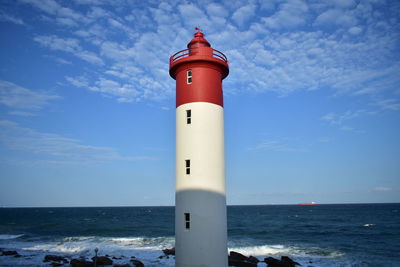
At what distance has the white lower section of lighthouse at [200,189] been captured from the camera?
10523mm

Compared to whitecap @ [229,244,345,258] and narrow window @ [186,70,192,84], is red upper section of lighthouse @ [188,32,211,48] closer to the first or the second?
narrow window @ [186,70,192,84]

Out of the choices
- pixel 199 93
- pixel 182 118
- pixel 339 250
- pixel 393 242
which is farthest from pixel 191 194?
pixel 393 242

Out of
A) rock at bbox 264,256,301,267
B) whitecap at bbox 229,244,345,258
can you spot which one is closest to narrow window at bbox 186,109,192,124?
rock at bbox 264,256,301,267

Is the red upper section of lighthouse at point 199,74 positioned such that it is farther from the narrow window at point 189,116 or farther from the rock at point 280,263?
the rock at point 280,263

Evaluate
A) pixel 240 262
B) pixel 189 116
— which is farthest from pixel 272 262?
pixel 189 116

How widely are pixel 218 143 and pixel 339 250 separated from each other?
25.1 meters

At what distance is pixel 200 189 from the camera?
10781mm

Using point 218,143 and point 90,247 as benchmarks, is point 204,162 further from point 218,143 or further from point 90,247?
point 90,247

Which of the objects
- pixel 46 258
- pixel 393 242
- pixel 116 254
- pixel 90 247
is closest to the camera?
pixel 46 258

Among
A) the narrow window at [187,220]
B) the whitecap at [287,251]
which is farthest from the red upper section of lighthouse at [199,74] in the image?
the whitecap at [287,251]

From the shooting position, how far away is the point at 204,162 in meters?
10.9

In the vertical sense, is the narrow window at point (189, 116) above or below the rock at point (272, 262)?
above

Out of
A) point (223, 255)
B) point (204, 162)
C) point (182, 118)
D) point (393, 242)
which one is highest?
A: point (182, 118)

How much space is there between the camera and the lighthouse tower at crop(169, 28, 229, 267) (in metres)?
10.6
